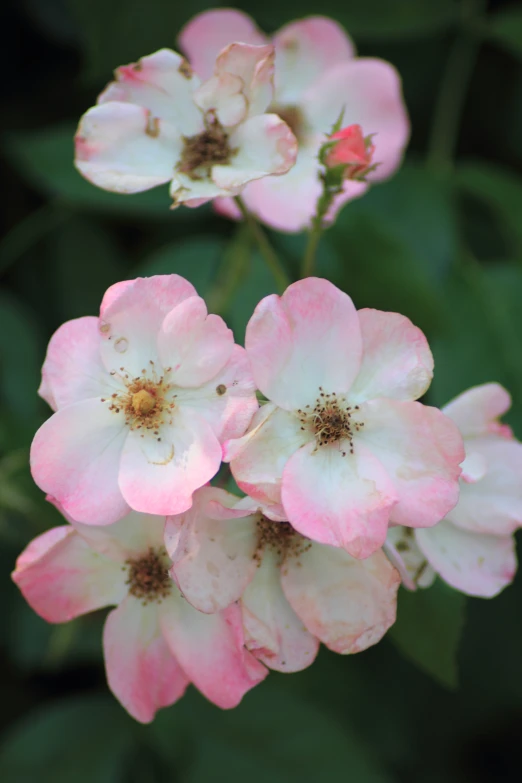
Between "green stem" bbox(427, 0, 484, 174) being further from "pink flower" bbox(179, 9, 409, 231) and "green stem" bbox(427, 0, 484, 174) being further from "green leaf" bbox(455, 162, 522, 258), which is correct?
"pink flower" bbox(179, 9, 409, 231)

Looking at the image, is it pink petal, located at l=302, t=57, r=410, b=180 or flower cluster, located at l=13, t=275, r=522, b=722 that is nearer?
flower cluster, located at l=13, t=275, r=522, b=722

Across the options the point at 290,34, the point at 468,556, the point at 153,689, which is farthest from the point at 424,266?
the point at 153,689

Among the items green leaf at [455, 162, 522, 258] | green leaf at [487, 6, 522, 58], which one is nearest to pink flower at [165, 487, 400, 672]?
green leaf at [455, 162, 522, 258]

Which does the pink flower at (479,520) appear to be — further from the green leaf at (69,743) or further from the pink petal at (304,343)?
the green leaf at (69,743)

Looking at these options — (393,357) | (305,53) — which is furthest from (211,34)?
(393,357)

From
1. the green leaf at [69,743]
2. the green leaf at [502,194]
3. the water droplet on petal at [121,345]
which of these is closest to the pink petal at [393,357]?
the water droplet on petal at [121,345]

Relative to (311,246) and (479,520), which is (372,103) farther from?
(479,520)

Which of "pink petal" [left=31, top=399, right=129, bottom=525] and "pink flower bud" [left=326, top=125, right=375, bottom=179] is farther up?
"pink flower bud" [left=326, top=125, right=375, bottom=179]

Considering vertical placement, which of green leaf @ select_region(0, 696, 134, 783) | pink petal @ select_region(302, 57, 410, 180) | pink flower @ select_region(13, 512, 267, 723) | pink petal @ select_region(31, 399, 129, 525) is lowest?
green leaf @ select_region(0, 696, 134, 783)
